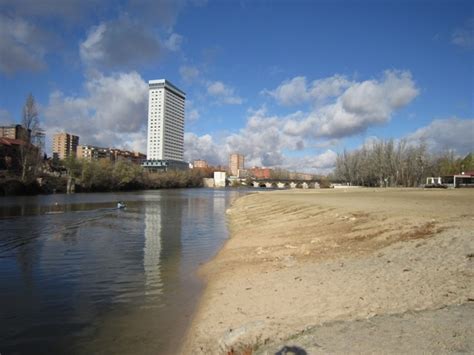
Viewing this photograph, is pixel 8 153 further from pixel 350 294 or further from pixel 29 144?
pixel 350 294

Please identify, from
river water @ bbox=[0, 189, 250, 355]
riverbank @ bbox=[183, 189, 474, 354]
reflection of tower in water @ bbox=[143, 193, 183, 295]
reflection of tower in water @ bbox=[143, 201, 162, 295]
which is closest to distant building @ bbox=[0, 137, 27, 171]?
reflection of tower in water @ bbox=[143, 193, 183, 295]

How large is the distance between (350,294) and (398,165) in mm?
132773

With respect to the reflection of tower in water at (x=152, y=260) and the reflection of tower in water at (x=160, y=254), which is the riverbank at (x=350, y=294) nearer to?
the reflection of tower in water at (x=160, y=254)

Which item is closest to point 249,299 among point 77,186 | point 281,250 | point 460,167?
point 281,250

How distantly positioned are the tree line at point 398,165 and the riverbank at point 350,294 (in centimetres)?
11971

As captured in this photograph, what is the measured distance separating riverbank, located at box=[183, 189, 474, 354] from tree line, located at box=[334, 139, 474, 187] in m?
120

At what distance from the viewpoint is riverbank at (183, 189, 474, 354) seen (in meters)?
6.61

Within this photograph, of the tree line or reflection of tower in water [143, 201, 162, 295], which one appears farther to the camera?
the tree line

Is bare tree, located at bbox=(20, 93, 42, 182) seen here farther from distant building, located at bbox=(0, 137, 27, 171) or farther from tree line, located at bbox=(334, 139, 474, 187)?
tree line, located at bbox=(334, 139, 474, 187)

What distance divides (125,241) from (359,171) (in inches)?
5470

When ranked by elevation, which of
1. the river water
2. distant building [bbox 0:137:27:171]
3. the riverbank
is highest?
distant building [bbox 0:137:27:171]

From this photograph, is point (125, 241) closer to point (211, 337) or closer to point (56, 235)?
point (56, 235)

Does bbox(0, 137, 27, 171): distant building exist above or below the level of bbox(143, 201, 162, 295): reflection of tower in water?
above

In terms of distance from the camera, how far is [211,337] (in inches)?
349
